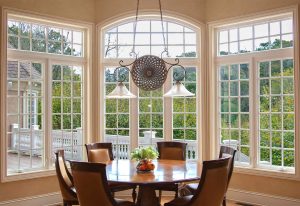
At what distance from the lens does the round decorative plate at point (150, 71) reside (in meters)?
4.27

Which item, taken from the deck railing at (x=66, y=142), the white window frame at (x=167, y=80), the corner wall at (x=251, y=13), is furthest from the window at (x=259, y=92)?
the deck railing at (x=66, y=142)

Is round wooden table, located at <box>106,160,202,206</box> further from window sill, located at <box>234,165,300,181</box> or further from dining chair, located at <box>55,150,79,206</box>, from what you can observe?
window sill, located at <box>234,165,300,181</box>

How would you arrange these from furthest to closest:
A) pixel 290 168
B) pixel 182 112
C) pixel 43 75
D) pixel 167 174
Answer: pixel 182 112
pixel 43 75
pixel 290 168
pixel 167 174

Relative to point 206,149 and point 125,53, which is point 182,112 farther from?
point 125,53

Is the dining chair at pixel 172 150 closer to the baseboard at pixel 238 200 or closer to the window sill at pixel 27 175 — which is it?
the baseboard at pixel 238 200

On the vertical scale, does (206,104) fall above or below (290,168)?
above

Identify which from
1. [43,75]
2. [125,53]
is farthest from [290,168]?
[43,75]

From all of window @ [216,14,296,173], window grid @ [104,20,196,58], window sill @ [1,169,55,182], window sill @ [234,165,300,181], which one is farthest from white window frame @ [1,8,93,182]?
window sill @ [234,165,300,181]

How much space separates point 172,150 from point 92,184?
7.02 ft

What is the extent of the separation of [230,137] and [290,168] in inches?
42.7

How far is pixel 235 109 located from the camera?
5.90 m

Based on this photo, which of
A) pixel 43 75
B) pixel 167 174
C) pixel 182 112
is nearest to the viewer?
pixel 167 174

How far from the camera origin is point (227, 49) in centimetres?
601

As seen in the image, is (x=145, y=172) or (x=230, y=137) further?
(x=230, y=137)
